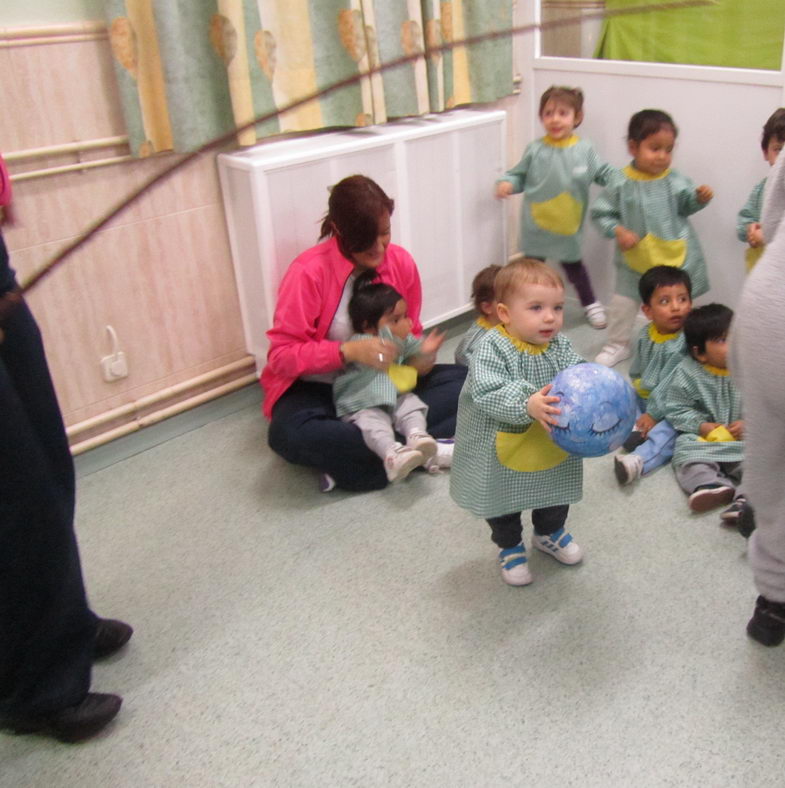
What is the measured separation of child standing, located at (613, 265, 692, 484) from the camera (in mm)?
2141

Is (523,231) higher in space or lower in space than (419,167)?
lower

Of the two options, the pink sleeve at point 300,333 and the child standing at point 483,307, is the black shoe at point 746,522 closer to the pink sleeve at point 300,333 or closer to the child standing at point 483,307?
the child standing at point 483,307

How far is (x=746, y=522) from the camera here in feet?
5.74

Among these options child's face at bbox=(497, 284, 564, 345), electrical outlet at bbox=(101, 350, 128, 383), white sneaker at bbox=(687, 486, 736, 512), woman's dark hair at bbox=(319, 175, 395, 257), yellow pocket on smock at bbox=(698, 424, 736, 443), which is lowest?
white sneaker at bbox=(687, 486, 736, 512)

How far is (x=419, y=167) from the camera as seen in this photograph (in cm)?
261

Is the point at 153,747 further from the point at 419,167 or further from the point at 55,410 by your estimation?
the point at 419,167

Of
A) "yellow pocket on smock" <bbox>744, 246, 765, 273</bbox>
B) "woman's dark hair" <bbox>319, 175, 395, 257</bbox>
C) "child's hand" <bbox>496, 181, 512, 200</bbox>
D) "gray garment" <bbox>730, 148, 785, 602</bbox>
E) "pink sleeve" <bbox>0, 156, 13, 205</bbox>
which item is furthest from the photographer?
"child's hand" <bbox>496, 181, 512, 200</bbox>

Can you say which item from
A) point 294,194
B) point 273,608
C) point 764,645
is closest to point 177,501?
point 273,608

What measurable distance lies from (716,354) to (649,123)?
844 mm

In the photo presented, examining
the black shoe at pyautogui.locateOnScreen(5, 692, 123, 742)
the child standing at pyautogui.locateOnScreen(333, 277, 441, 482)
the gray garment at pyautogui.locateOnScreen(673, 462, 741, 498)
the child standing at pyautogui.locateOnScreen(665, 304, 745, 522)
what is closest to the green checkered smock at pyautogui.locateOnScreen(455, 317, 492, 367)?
the child standing at pyautogui.locateOnScreen(333, 277, 441, 482)

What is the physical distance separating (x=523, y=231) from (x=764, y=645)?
1737 millimetres

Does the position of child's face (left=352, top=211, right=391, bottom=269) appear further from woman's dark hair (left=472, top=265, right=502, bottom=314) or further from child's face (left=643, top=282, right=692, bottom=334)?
child's face (left=643, top=282, right=692, bottom=334)

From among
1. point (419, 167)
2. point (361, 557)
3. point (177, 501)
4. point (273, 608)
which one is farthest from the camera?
point (419, 167)

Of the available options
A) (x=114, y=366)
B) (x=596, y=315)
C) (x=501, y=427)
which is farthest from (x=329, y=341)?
(x=596, y=315)
